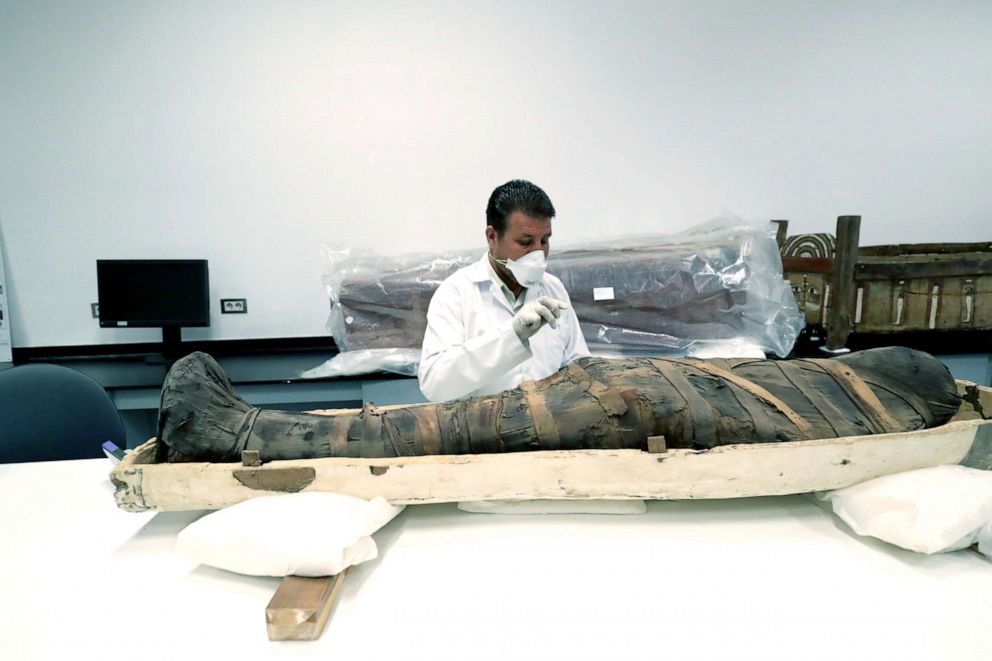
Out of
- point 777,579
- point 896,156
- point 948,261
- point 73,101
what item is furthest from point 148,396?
point 896,156

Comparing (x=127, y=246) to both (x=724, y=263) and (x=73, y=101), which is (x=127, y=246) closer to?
(x=73, y=101)

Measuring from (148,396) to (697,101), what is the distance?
3587 mm

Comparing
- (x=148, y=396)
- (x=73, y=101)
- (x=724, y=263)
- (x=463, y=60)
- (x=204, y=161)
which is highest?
(x=463, y=60)

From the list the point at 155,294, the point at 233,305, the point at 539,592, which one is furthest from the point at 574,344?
the point at 155,294

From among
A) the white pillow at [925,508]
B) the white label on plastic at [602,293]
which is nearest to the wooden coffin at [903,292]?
the white label on plastic at [602,293]

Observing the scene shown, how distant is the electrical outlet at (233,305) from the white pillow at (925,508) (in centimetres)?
325

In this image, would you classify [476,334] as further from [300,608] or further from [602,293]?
[300,608]

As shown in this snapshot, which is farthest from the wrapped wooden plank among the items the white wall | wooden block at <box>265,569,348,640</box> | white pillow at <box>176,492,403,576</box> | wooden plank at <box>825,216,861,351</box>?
wooden block at <box>265,569,348,640</box>

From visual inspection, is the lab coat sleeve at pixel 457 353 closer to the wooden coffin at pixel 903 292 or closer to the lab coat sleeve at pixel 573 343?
the lab coat sleeve at pixel 573 343

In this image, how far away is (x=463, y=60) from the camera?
133 inches

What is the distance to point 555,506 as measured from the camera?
1476 millimetres

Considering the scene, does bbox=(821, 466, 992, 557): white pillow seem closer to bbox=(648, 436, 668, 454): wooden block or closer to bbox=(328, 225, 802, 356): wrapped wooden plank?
bbox=(648, 436, 668, 454): wooden block

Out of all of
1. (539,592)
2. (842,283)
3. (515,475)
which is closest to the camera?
(539,592)

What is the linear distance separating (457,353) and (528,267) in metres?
0.41
